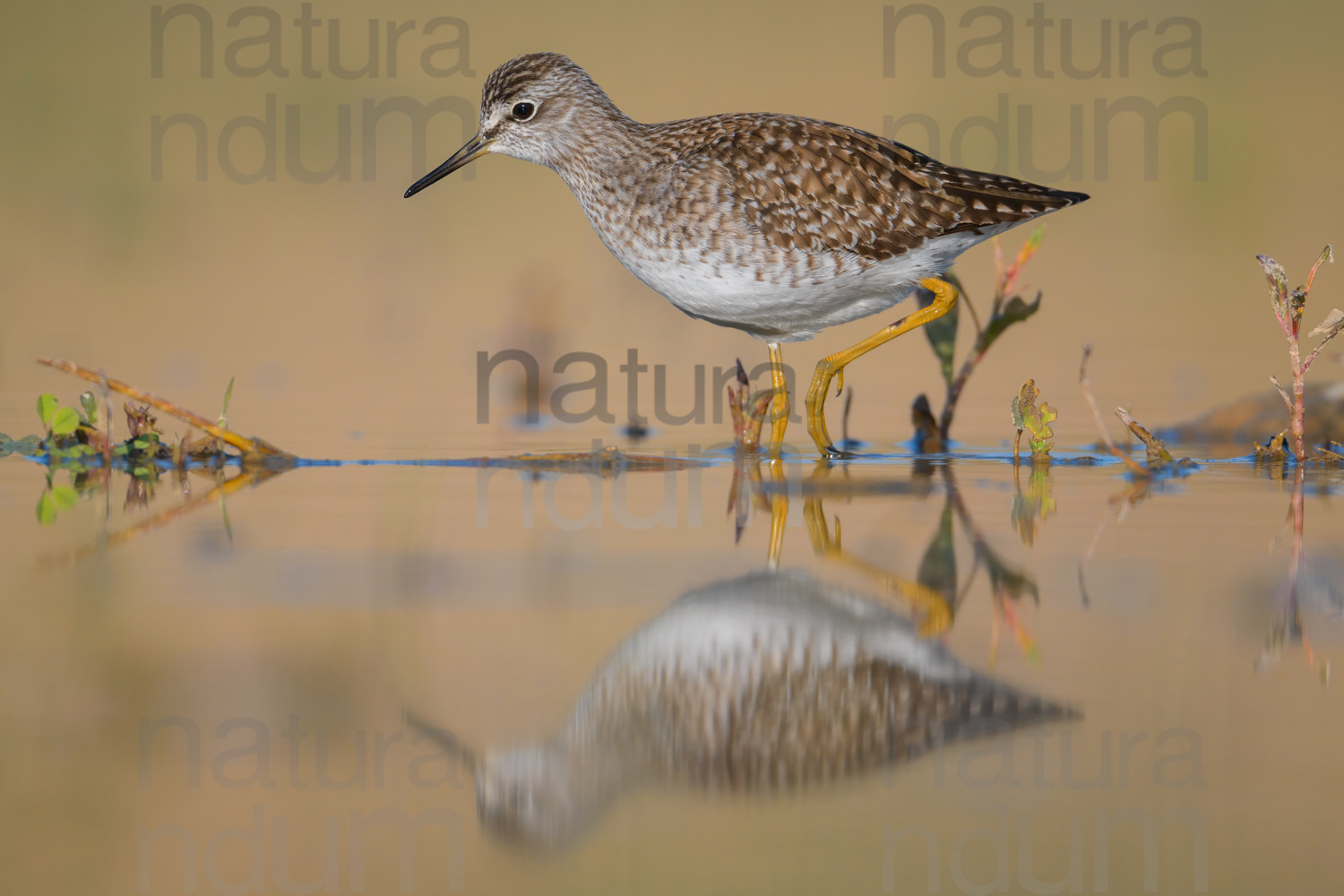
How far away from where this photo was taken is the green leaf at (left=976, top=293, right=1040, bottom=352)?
6.96 metres

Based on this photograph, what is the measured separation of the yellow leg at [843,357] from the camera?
668 centimetres

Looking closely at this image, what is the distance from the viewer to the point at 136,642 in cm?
344

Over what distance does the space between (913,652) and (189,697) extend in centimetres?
165

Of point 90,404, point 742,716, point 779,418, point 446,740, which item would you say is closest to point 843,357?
point 779,418

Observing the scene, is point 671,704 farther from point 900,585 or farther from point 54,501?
point 54,501

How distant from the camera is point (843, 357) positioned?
22.2 feet

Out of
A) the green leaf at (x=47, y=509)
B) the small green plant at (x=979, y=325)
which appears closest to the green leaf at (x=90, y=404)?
the green leaf at (x=47, y=509)

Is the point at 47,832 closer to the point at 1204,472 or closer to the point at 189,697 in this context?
the point at 189,697

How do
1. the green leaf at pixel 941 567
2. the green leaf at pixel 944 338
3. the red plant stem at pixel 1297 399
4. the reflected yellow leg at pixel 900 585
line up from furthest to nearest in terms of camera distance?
the green leaf at pixel 944 338, the red plant stem at pixel 1297 399, the green leaf at pixel 941 567, the reflected yellow leg at pixel 900 585

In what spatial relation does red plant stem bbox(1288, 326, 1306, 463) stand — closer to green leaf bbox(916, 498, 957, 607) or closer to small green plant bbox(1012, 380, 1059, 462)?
small green plant bbox(1012, 380, 1059, 462)

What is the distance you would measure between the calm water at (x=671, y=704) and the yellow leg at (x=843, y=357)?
5.69 ft

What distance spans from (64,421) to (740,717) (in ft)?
14.4

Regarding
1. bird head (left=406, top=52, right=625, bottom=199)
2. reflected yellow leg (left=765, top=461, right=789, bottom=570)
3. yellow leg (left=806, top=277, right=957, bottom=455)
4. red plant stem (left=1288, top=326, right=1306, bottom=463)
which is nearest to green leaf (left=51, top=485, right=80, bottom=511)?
bird head (left=406, top=52, right=625, bottom=199)

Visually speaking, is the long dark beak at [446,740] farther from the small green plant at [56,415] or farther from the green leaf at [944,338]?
the green leaf at [944,338]
